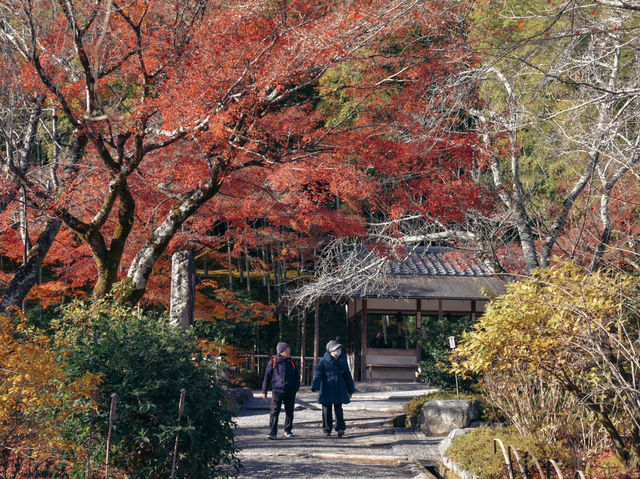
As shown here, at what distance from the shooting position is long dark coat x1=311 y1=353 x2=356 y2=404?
916 centimetres

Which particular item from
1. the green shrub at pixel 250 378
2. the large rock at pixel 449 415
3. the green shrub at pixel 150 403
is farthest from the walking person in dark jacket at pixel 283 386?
the green shrub at pixel 250 378

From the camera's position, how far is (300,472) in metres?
6.86

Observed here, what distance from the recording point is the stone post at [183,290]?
10227mm

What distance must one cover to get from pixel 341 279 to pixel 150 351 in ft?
25.0


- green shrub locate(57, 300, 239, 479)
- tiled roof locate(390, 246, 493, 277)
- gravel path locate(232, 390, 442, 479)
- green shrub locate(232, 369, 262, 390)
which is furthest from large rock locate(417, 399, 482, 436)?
green shrub locate(232, 369, 262, 390)

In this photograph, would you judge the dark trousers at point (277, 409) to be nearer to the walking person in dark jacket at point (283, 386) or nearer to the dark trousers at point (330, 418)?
the walking person in dark jacket at point (283, 386)

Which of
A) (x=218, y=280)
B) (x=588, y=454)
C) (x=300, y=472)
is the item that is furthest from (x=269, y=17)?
(x=218, y=280)

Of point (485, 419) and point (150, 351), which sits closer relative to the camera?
point (150, 351)

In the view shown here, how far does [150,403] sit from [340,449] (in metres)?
3.81

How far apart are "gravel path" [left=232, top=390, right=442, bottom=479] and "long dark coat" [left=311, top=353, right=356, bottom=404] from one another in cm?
59

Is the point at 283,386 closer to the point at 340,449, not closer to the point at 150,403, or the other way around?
the point at 340,449

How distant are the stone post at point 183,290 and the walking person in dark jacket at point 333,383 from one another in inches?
96.4

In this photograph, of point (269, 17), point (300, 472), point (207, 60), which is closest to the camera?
point (300, 472)

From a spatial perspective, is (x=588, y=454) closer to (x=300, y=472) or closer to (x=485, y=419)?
(x=300, y=472)
